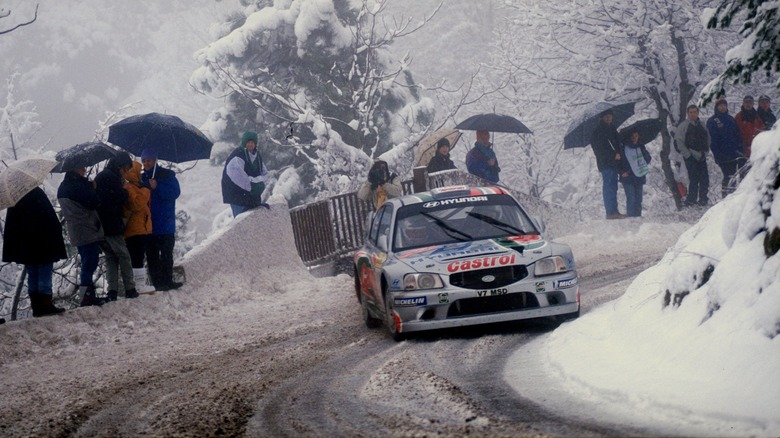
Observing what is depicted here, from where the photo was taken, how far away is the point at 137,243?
12.9 metres

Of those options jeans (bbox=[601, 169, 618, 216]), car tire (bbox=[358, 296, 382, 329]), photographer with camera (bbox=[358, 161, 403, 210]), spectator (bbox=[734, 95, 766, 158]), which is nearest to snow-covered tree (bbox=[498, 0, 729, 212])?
jeans (bbox=[601, 169, 618, 216])

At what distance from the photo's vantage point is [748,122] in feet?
61.0

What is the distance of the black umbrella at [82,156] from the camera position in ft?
39.2

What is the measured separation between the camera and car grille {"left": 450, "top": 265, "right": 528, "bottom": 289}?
9258 millimetres

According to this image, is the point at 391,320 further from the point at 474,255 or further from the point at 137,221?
the point at 137,221

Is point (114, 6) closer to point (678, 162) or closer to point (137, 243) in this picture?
point (678, 162)

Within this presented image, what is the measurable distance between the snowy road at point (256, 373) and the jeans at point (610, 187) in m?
5.22

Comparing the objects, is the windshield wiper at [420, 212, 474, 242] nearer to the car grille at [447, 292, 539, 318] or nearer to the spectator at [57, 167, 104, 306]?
the car grille at [447, 292, 539, 318]

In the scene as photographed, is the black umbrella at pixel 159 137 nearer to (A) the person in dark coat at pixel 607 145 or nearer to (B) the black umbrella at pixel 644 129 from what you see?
(A) the person in dark coat at pixel 607 145

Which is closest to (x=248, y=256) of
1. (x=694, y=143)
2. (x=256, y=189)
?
(x=256, y=189)

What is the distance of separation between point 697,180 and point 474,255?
11.9 meters

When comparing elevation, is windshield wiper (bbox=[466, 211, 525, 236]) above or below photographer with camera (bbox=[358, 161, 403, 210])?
below

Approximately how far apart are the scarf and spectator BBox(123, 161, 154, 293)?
398 inches

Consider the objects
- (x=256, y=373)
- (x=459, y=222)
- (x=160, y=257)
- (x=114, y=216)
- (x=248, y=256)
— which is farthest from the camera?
(x=248, y=256)
